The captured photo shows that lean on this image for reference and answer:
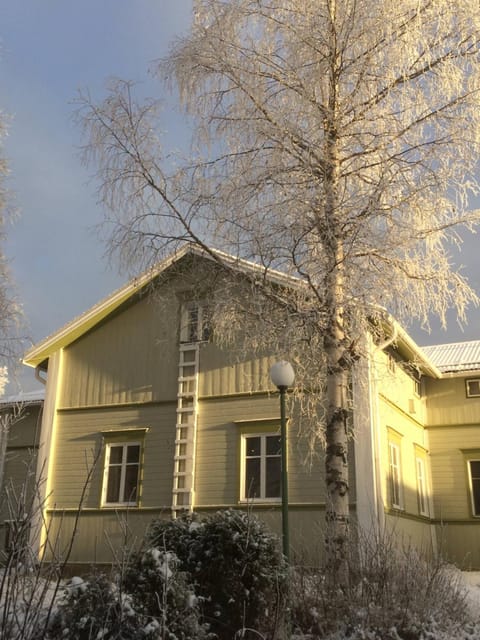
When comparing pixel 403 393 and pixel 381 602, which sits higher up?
pixel 403 393

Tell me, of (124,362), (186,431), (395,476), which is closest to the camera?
(186,431)

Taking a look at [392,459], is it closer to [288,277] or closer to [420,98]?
[288,277]

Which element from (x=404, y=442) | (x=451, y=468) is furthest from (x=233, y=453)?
(x=451, y=468)

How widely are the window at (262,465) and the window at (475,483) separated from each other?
761cm

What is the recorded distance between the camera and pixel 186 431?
15992mm

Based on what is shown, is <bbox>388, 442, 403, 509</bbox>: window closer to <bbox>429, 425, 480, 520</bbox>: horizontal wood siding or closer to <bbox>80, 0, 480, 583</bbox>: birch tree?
<bbox>429, 425, 480, 520</bbox>: horizontal wood siding

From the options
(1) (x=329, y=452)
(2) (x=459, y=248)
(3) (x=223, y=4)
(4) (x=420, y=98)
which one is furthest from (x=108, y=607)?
(3) (x=223, y=4)

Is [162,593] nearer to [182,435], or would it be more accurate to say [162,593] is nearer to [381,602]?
[381,602]

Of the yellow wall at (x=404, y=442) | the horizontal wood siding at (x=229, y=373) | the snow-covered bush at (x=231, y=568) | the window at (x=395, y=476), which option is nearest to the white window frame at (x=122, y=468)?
the horizontal wood siding at (x=229, y=373)

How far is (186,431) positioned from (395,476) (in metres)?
5.17

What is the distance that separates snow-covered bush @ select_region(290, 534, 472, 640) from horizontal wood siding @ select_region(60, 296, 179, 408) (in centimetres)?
882

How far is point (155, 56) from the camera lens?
11320 mm

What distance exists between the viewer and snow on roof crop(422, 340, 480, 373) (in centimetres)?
2034

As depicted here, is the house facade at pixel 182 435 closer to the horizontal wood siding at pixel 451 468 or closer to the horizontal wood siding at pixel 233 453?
the horizontal wood siding at pixel 233 453
